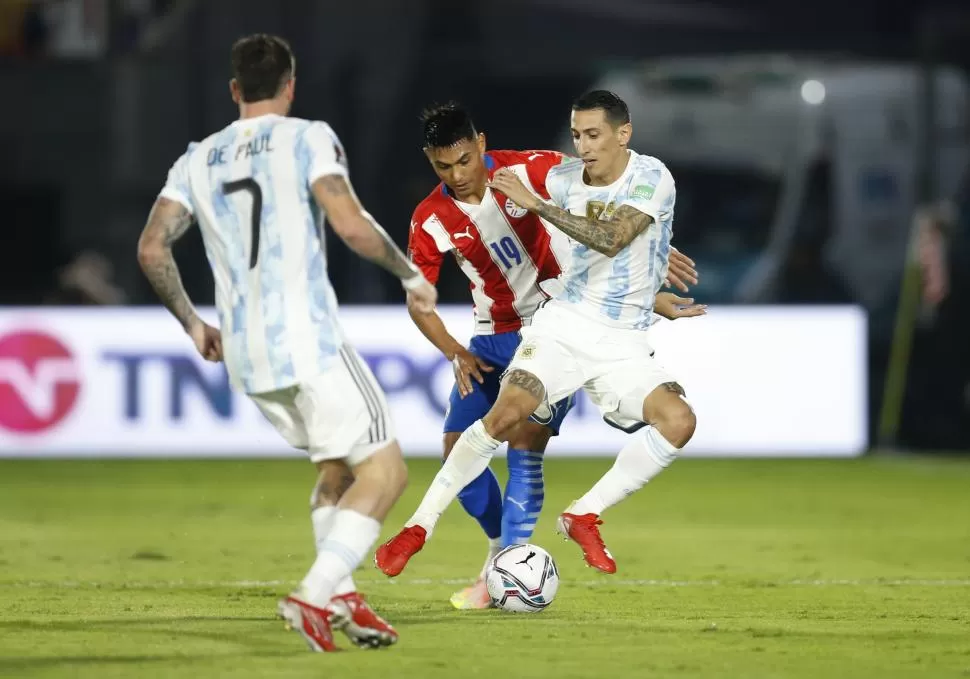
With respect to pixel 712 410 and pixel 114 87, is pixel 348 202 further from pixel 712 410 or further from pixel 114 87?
pixel 114 87

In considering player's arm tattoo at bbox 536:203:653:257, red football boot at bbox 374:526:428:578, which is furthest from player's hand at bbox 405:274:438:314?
red football boot at bbox 374:526:428:578

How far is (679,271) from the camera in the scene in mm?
7660

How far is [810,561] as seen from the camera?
8.95 m

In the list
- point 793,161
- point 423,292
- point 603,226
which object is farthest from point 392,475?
point 793,161

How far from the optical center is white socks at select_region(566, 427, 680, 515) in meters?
7.29

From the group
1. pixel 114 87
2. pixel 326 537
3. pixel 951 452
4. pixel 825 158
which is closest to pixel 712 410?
pixel 951 452

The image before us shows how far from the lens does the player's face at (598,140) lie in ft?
23.6

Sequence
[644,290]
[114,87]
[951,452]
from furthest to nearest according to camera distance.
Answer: [114,87] < [951,452] < [644,290]

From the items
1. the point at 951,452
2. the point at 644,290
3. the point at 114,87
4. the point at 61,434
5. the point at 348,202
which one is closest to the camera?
the point at 348,202

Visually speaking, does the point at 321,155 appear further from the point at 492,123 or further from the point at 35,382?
the point at 492,123

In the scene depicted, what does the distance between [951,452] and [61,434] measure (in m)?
7.06

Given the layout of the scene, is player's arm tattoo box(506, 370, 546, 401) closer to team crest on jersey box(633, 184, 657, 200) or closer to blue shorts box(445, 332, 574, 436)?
blue shorts box(445, 332, 574, 436)

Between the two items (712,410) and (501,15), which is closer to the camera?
(712,410)

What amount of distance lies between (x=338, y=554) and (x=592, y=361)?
1.78 m
